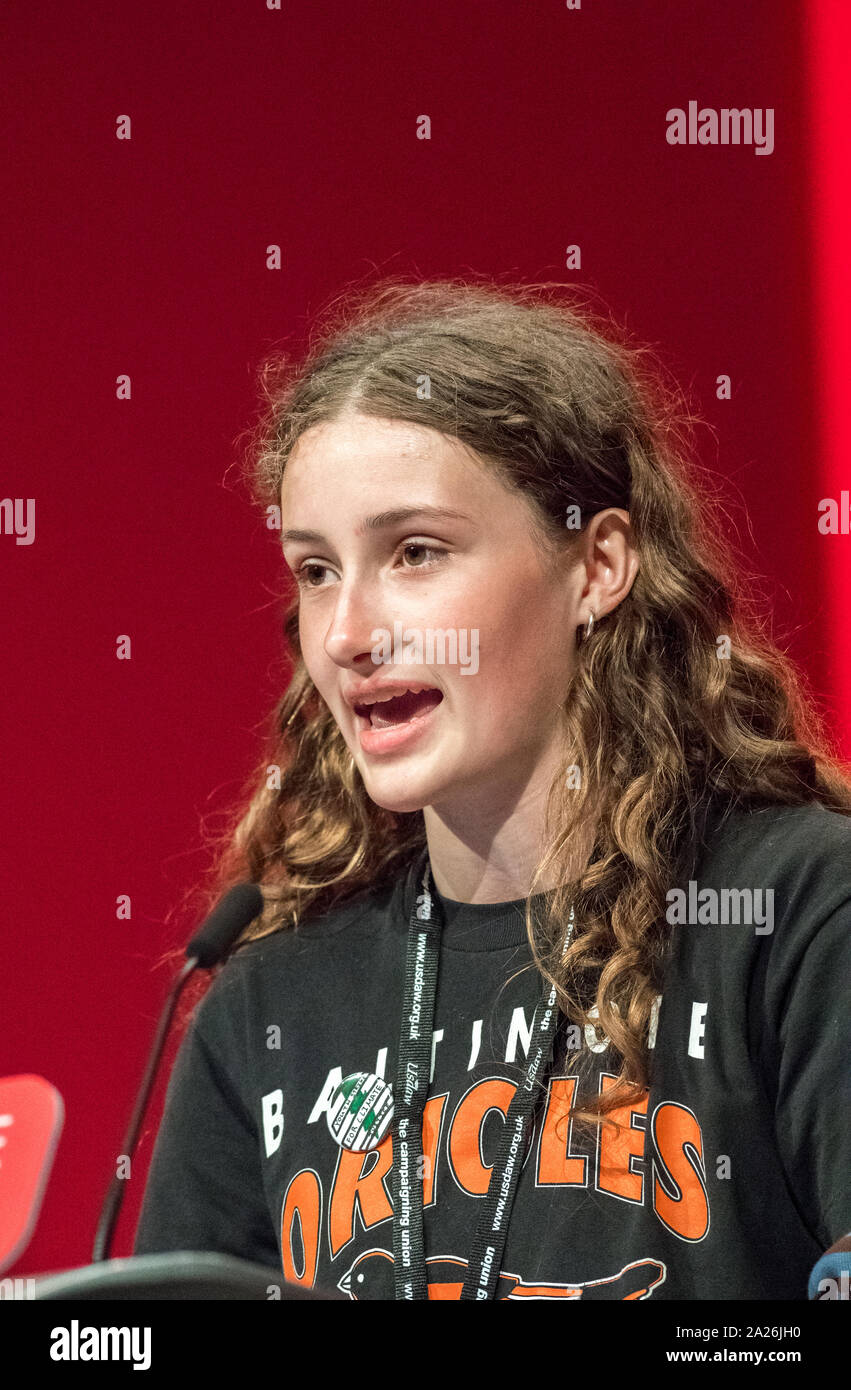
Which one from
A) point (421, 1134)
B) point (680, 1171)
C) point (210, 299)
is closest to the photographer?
point (680, 1171)

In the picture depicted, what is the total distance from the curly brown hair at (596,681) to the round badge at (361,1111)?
19 centimetres

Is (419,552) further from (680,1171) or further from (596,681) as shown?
(680,1171)

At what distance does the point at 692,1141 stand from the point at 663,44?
4.35 ft

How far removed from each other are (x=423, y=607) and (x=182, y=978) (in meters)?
0.38

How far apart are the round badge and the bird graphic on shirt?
0.10m

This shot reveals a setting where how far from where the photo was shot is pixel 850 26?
1.75 meters

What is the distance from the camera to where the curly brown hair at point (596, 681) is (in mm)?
1235

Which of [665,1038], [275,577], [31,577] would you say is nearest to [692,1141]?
[665,1038]

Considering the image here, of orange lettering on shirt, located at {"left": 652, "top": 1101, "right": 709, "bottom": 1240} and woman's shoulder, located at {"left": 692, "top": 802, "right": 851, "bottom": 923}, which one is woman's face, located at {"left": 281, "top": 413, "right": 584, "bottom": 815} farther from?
orange lettering on shirt, located at {"left": 652, "top": 1101, "right": 709, "bottom": 1240}

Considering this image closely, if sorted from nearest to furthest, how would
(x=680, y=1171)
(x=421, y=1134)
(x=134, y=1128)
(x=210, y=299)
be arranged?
(x=134, y=1128) < (x=680, y=1171) < (x=421, y=1134) < (x=210, y=299)

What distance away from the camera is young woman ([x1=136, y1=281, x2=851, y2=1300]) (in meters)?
1.11

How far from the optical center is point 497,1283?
1.12 meters

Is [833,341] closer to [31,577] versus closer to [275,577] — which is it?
[275,577]

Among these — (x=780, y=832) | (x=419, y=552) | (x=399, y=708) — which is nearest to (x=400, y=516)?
(x=419, y=552)
